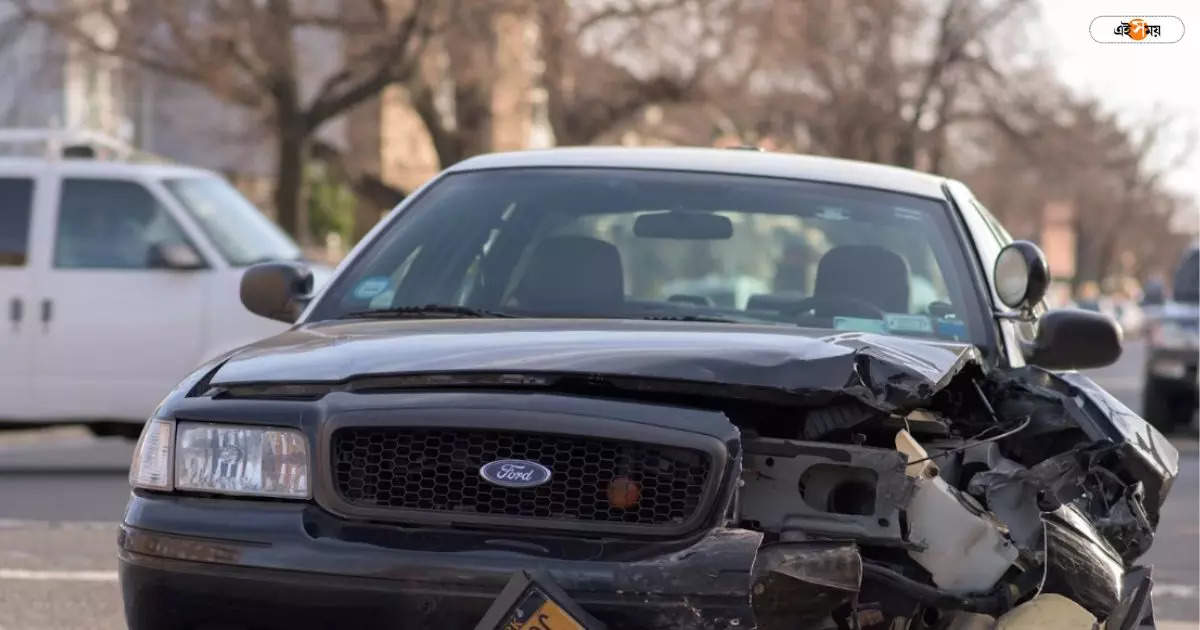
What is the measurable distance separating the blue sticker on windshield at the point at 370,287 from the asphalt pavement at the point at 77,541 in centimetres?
190

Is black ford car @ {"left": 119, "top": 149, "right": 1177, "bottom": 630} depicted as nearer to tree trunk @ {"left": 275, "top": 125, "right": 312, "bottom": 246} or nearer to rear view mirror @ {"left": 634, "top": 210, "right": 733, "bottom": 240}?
rear view mirror @ {"left": 634, "top": 210, "right": 733, "bottom": 240}

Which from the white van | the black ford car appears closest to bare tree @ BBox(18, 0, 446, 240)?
the white van

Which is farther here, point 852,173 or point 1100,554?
point 852,173

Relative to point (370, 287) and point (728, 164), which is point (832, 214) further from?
point (370, 287)

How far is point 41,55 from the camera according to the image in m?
28.5

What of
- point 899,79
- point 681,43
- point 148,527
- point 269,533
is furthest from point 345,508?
point 899,79

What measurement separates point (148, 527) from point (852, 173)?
269cm

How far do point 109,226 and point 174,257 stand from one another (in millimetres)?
585

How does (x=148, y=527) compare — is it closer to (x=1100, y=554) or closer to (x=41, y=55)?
(x=1100, y=554)

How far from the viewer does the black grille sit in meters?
4.10

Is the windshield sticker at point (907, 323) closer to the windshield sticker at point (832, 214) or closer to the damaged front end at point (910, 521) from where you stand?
the windshield sticker at point (832, 214)

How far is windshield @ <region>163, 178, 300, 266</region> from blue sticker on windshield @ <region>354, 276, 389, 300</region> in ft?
23.7

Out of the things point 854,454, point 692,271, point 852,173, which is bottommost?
point 692,271

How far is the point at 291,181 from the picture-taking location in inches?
1121
